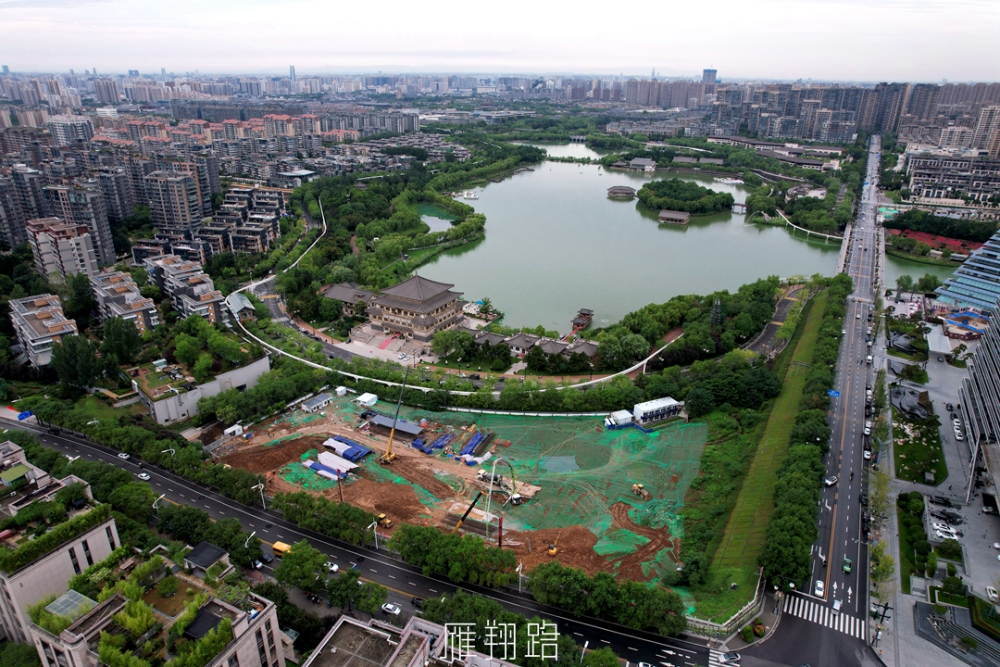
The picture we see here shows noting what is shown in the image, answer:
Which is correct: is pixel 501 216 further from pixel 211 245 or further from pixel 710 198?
pixel 211 245

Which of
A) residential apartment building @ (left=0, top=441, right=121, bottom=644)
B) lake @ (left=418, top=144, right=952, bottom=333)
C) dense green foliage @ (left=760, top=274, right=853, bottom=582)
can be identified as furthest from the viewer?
lake @ (left=418, top=144, right=952, bottom=333)

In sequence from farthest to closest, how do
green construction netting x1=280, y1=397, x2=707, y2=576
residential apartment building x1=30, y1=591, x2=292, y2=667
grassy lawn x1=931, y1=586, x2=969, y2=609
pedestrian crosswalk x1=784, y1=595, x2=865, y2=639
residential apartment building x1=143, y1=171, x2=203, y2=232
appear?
residential apartment building x1=143, y1=171, x2=203, y2=232, green construction netting x1=280, y1=397, x2=707, y2=576, grassy lawn x1=931, y1=586, x2=969, y2=609, pedestrian crosswalk x1=784, y1=595, x2=865, y2=639, residential apartment building x1=30, y1=591, x2=292, y2=667

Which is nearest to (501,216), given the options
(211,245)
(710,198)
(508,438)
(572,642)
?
(710,198)

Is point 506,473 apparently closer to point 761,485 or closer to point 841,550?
point 761,485

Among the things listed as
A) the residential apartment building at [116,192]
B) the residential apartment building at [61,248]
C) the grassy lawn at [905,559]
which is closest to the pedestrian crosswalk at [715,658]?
the grassy lawn at [905,559]

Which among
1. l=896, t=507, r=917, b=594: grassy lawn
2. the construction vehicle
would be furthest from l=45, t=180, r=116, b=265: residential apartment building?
l=896, t=507, r=917, b=594: grassy lawn

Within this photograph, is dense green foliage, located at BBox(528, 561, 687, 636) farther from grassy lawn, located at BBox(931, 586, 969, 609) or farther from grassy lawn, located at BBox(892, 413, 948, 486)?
grassy lawn, located at BBox(892, 413, 948, 486)
